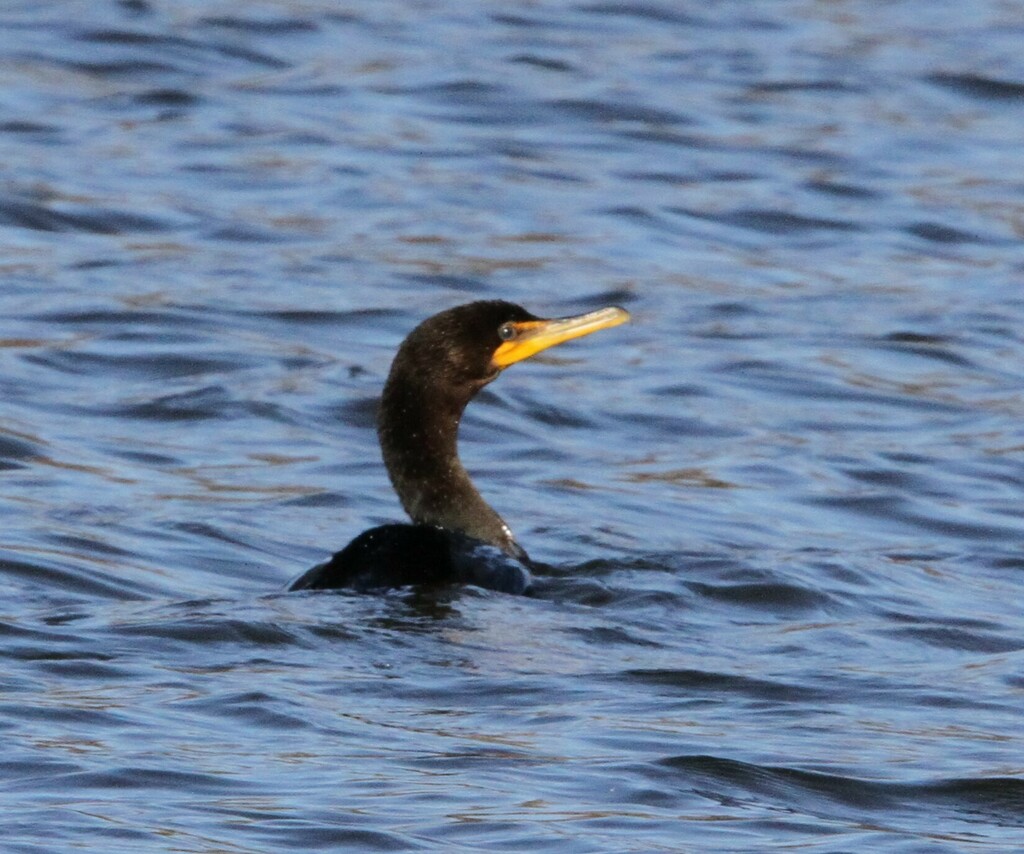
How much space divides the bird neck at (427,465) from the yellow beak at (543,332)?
1.14 feet

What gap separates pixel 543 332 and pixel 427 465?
0.75 m

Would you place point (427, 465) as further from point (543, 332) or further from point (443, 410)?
point (543, 332)

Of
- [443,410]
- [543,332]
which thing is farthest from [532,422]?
[443,410]

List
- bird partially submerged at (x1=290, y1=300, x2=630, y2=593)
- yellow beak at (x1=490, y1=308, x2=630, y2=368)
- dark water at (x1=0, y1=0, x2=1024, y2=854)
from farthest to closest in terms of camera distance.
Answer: yellow beak at (x1=490, y1=308, x2=630, y2=368) → bird partially submerged at (x1=290, y1=300, x2=630, y2=593) → dark water at (x1=0, y1=0, x2=1024, y2=854)

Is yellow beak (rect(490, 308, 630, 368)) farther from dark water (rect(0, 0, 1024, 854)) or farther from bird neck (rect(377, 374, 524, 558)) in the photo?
dark water (rect(0, 0, 1024, 854))

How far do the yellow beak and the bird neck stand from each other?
13.7 inches

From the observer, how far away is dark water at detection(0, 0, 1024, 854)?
5941 millimetres

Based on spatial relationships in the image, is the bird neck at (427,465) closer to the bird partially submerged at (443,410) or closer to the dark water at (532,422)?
the bird partially submerged at (443,410)

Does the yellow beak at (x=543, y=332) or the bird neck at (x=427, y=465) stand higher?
the yellow beak at (x=543, y=332)

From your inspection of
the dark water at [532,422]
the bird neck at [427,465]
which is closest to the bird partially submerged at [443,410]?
the bird neck at [427,465]

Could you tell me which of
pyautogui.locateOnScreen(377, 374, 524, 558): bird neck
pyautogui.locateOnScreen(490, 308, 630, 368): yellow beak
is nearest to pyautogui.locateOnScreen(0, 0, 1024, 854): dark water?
pyautogui.locateOnScreen(377, 374, 524, 558): bird neck

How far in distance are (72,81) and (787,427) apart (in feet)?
25.3

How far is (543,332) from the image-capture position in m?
9.12

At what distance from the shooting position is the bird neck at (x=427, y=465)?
8648mm
